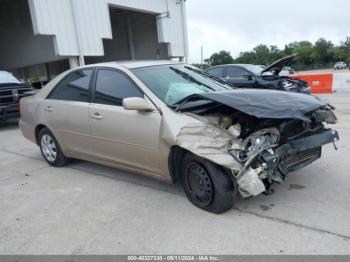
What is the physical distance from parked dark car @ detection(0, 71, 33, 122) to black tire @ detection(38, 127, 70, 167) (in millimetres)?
4886

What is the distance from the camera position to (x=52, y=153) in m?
5.54

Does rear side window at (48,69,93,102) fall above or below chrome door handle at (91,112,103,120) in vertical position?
above

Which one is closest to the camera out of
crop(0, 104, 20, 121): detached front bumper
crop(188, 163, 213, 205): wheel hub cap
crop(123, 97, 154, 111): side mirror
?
crop(188, 163, 213, 205): wheel hub cap

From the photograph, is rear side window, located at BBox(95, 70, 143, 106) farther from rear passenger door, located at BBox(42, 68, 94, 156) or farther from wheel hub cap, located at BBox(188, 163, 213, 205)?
wheel hub cap, located at BBox(188, 163, 213, 205)

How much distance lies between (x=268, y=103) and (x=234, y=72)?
8030 mm

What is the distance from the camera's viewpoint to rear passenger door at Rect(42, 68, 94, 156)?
15.5 ft

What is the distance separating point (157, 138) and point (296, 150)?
1.46 meters

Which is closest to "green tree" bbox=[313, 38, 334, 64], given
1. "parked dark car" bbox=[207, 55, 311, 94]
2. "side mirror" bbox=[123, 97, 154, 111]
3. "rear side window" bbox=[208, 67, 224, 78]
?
"rear side window" bbox=[208, 67, 224, 78]

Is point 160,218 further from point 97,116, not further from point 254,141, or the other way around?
point 97,116

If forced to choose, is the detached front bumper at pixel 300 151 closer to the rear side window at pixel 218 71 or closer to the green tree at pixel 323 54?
the rear side window at pixel 218 71

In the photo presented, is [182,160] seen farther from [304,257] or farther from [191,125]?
[304,257]

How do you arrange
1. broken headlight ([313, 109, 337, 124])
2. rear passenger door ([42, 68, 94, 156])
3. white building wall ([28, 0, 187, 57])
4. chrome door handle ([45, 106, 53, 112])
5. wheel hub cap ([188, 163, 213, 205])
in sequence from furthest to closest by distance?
white building wall ([28, 0, 187, 57]) < chrome door handle ([45, 106, 53, 112]) < rear passenger door ([42, 68, 94, 156]) < broken headlight ([313, 109, 337, 124]) < wheel hub cap ([188, 163, 213, 205])

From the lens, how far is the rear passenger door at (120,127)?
3818mm

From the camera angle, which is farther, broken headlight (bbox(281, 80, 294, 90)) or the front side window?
the front side window
